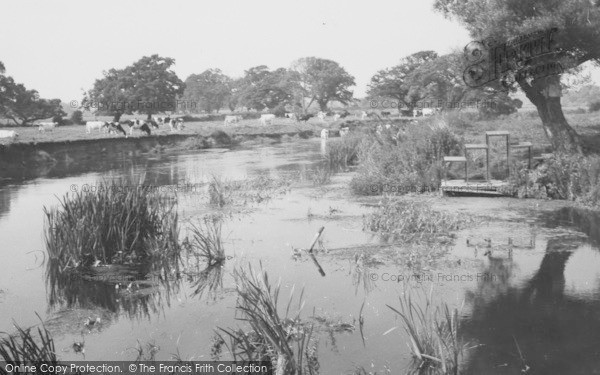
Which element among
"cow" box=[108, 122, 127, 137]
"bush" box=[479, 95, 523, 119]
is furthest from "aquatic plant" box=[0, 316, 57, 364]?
"cow" box=[108, 122, 127, 137]

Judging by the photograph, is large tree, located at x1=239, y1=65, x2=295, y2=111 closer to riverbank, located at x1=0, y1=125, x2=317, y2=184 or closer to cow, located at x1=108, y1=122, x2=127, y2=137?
riverbank, located at x1=0, y1=125, x2=317, y2=184

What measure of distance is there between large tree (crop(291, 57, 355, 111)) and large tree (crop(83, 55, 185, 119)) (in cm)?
4473

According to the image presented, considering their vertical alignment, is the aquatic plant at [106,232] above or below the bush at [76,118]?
below

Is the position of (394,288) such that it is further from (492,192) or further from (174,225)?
(492,192)

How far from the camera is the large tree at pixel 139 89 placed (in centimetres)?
6362

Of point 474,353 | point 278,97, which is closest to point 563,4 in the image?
point 474,353

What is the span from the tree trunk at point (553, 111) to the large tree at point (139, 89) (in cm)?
4759

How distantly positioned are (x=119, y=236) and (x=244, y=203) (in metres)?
7.97

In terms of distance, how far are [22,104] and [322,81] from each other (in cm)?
6512

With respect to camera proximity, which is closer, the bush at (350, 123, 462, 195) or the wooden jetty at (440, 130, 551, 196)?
the wooden jetty at (440, 130, 551, 196)

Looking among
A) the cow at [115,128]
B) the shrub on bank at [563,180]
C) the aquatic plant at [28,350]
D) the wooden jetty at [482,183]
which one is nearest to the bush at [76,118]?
the cow at [115,128]

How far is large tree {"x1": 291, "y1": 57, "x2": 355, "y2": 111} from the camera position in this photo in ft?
364

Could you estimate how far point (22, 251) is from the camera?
14328 mm

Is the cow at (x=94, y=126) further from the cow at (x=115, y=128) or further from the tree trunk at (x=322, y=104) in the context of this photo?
the tree trunk at (x=322, y=104)
